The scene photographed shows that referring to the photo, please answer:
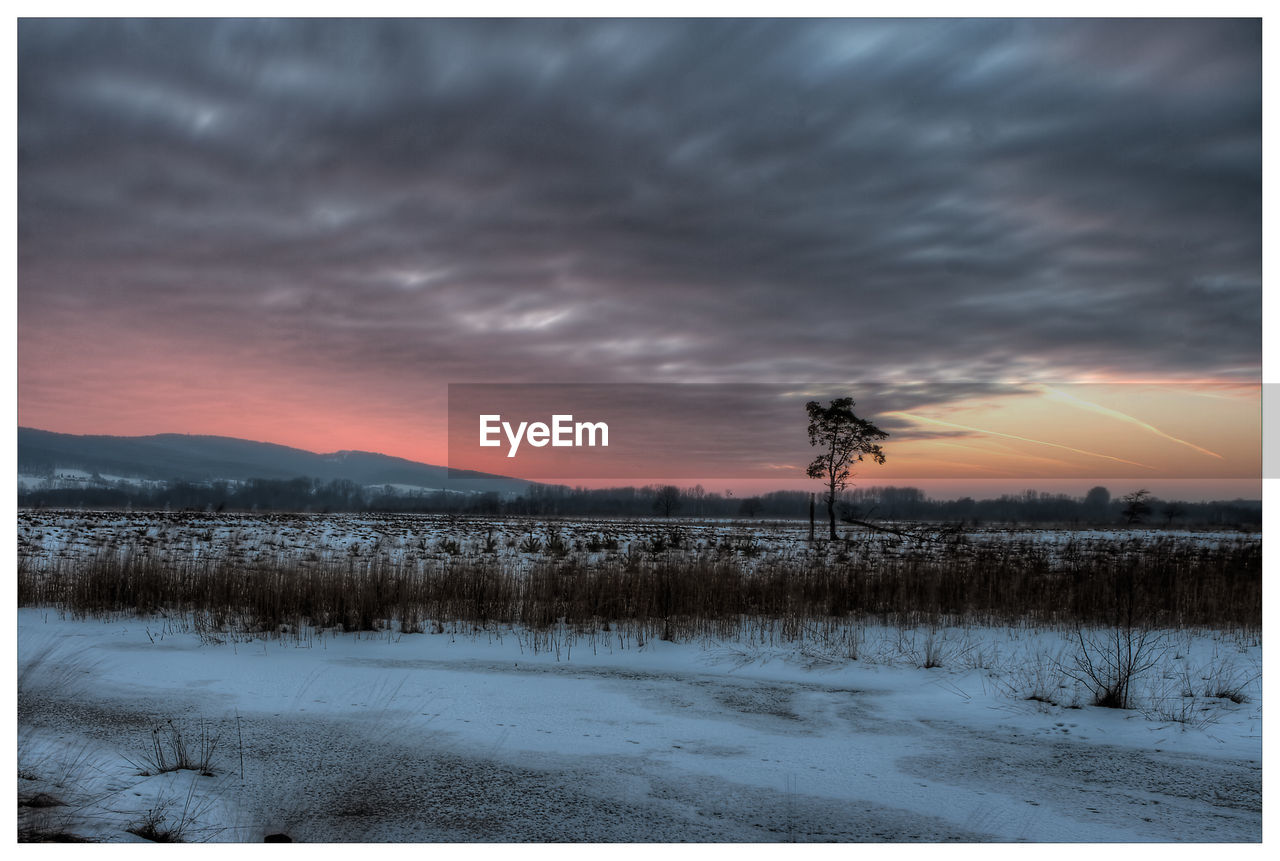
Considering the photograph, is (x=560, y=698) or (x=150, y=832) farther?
(x=560, y=698)

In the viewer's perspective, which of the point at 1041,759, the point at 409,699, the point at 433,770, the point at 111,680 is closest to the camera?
the point at 433,770

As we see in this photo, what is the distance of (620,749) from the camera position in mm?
5441

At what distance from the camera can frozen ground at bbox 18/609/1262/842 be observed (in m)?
4.14

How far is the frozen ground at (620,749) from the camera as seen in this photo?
414 centimetres

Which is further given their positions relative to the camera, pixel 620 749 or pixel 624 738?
pixel 624 738

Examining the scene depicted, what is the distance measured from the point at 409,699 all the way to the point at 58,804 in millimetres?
3007

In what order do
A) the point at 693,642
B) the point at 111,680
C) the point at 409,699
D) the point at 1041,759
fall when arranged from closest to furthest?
the point at 1041,759 < the point at 409,699 < the point at 111,680 < the point at 693,642

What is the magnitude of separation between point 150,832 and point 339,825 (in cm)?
87
